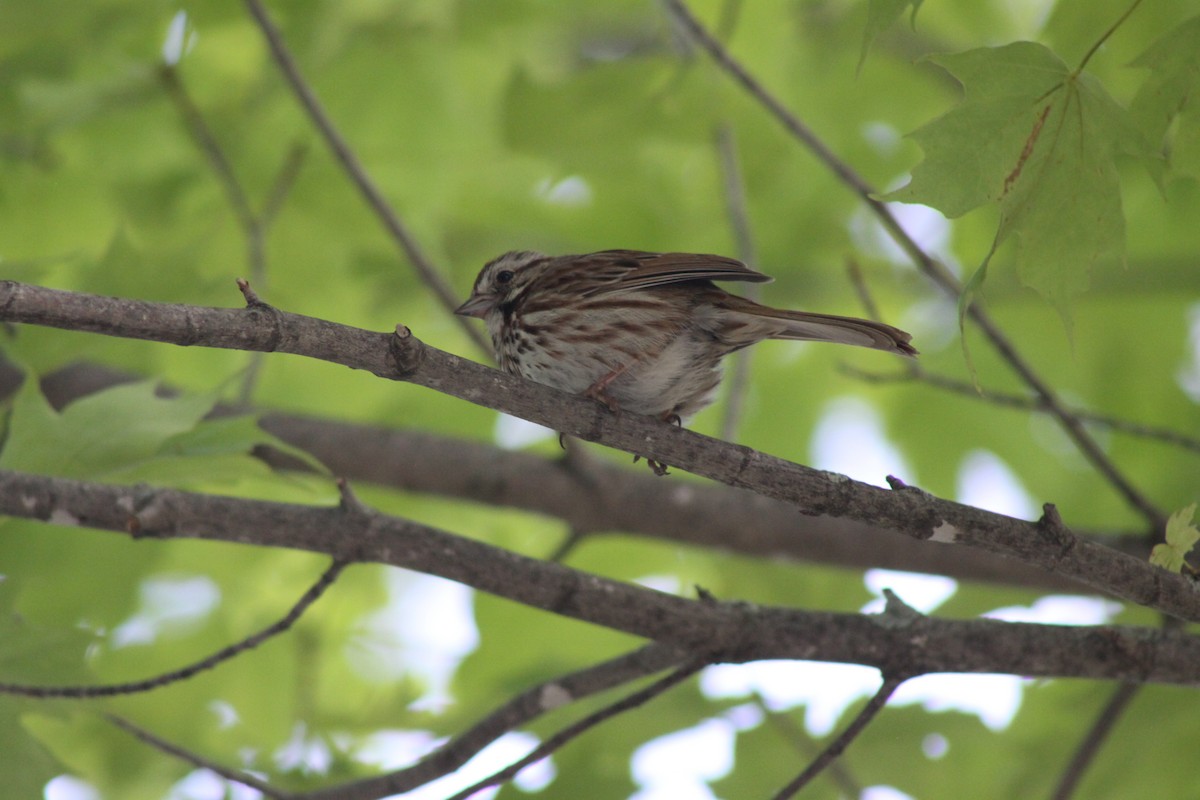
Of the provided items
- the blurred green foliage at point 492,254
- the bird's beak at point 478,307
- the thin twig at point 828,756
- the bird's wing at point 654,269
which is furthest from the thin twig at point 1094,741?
the bird's beak at point 478,307

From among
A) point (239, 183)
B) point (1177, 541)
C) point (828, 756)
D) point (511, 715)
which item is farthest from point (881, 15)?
point (239, 183)

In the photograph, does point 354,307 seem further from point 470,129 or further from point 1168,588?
point 1168,588

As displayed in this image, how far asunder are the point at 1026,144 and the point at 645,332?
5.64 ft

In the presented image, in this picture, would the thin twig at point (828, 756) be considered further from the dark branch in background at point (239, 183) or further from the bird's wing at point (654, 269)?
the dark branch in background at point (239, 183)

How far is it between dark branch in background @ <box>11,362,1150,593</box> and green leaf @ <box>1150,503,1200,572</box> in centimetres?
222

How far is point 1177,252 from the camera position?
5.82 m

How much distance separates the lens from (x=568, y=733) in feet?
11.2

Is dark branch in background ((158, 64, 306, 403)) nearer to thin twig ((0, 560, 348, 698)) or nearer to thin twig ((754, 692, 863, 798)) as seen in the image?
thin twig ((0, 560, 348, 698))

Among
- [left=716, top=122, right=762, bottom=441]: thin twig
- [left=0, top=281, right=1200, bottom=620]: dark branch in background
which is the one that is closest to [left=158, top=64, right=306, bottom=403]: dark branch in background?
[left=716, top=122, right=762, bottom=441]: thin twig

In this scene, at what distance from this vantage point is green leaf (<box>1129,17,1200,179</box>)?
2750 millimetres

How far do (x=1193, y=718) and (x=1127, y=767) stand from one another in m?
0.33

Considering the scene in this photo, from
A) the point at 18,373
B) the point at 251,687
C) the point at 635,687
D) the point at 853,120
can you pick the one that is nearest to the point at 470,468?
the point at 635,687

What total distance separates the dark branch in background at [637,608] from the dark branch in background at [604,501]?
1.65 metres

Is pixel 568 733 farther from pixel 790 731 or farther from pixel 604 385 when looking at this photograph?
pixel 790 731
